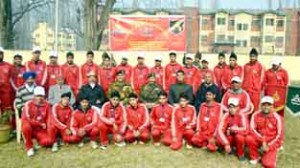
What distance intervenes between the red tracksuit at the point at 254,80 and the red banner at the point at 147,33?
302 inches

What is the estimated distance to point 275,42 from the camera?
64938mm

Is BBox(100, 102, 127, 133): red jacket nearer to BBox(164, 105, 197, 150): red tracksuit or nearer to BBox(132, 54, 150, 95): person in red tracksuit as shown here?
BBox(164, 105, 197, 150): red tracksuit

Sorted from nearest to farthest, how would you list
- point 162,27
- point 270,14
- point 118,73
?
1. point 118,73
2. point 162,27
3. point 270,14

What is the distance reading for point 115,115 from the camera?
9023 mm

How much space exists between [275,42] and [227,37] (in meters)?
6.41

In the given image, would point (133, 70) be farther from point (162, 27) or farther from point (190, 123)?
point (162, 27)

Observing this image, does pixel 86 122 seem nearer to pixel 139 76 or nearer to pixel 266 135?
pixel 139 76

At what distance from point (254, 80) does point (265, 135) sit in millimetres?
2196

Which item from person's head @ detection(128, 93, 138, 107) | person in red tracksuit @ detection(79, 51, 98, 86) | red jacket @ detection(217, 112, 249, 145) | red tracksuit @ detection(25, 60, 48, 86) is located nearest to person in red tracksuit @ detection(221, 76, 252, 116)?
red jacket @ detection(217, 112, 249, 145)

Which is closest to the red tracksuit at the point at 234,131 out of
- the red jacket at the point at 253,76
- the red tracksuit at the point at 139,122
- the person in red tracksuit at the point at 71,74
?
the red tracksuit at the point at 139,122

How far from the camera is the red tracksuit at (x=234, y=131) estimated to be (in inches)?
329

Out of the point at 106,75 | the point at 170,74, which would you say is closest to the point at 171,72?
the point at 170,74

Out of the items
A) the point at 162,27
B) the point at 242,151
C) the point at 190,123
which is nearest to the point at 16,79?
the point at 190,123

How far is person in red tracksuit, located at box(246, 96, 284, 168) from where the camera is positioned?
817 cm
